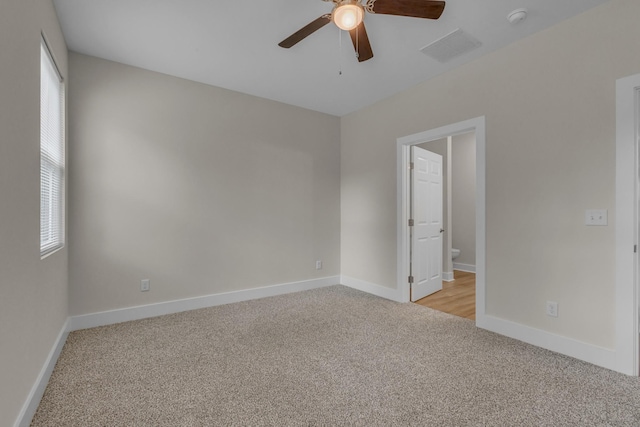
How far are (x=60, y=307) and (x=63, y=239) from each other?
0.58 meters

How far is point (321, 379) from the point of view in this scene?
207cm

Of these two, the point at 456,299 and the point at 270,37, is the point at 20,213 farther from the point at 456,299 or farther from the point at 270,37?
the point at 456,299

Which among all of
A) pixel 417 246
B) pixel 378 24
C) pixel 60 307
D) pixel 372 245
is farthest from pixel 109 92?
pixel 417 246

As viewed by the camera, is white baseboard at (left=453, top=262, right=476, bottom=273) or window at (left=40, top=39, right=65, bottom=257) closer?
window at (left=40, top=39, right=65, bottom=257)

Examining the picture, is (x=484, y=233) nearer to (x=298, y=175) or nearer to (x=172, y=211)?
(x=298, y=175)

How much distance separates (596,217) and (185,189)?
12.5ft

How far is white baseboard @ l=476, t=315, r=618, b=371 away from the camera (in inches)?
87.7

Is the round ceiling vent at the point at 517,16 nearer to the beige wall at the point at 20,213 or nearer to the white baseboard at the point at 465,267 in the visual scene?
the beige wall at the point at 20,213

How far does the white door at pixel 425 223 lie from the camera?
3.89m

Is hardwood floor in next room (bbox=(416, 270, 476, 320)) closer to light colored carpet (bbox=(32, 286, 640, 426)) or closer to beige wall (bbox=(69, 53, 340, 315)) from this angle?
light colored carpet (bbox=(32, 286, 640, 426))

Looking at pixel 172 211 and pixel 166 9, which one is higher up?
pixel 166 9

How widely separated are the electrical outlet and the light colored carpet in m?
0.31

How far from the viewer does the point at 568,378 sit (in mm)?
2066

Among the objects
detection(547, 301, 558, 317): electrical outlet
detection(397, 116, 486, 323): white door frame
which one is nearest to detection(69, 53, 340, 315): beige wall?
detection(397, 116, 486, 323): white door frame
